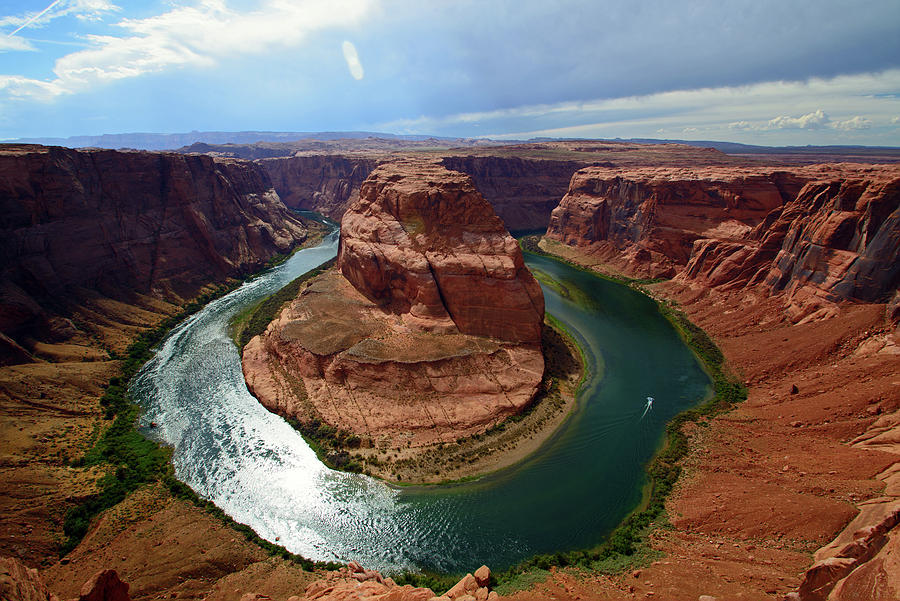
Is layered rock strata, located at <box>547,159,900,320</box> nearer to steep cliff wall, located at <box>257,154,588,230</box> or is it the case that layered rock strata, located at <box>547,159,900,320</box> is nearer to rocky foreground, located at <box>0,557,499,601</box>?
steep cliff wall, located at <box>257,154,588,230</box>

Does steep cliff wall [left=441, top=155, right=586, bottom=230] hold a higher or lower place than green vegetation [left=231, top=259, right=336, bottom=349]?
higher

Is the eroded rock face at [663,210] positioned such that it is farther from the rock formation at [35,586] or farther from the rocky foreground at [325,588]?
the rock formation at [35,586]

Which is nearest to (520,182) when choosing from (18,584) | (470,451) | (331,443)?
(470,451)

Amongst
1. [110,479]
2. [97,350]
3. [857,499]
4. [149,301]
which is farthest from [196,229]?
[857,499]

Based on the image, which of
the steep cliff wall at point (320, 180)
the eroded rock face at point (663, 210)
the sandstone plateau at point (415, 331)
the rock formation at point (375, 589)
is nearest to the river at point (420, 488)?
the rock formation at point (375, 589)

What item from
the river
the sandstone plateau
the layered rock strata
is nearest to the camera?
the river

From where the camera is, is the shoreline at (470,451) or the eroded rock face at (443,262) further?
the eroded rock face at (443,262)

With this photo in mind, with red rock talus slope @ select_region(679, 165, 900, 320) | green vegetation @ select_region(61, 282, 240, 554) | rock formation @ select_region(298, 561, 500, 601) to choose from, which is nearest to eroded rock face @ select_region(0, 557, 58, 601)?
rock formation @ select_region(298, 561, 500, 601)
